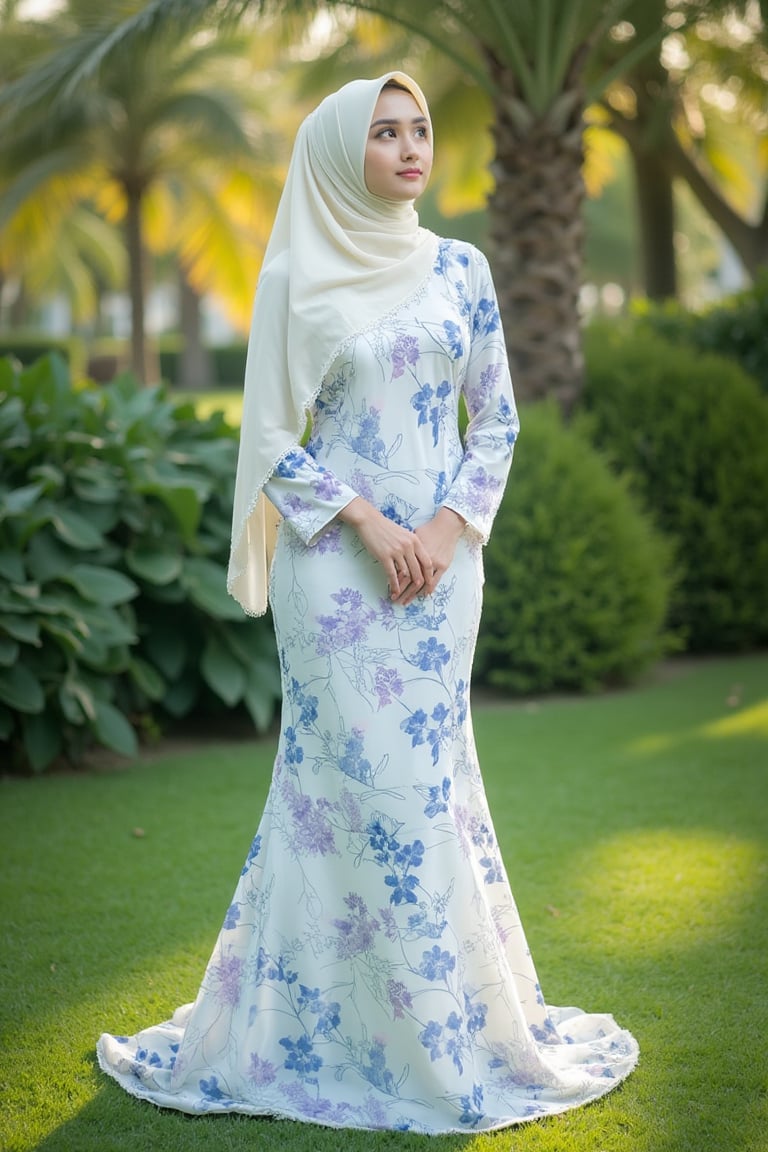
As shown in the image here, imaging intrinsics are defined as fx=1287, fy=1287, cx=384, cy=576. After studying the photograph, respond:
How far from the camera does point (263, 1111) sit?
2820 mm

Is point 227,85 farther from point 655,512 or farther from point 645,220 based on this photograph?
point 655,512

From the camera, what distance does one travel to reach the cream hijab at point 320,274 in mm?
2818

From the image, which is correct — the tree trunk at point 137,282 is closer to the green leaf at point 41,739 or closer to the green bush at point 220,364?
the green leaf at point 41,739

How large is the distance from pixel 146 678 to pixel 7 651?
32.5 inches

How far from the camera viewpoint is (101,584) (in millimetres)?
5312

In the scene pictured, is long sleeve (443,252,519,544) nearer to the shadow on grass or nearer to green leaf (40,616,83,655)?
the shadow on grass

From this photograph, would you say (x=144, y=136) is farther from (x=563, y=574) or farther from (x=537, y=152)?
(x=563, y=574)

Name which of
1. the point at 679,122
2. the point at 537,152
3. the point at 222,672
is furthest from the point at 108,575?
the point at 679,122

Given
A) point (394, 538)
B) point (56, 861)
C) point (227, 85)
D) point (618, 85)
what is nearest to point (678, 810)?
point (56, 861)

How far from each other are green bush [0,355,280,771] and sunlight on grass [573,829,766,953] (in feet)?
6.29

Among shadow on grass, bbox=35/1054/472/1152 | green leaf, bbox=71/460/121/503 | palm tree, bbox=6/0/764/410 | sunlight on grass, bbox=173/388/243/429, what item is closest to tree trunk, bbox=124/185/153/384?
Result: sunlight on grass, bbox=173/388/243/429

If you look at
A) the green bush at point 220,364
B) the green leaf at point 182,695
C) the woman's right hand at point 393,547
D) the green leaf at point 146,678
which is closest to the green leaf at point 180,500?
the green leaf at point 146,678

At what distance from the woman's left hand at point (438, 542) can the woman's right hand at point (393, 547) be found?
0.04 ft

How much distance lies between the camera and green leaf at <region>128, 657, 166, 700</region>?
220 inches
